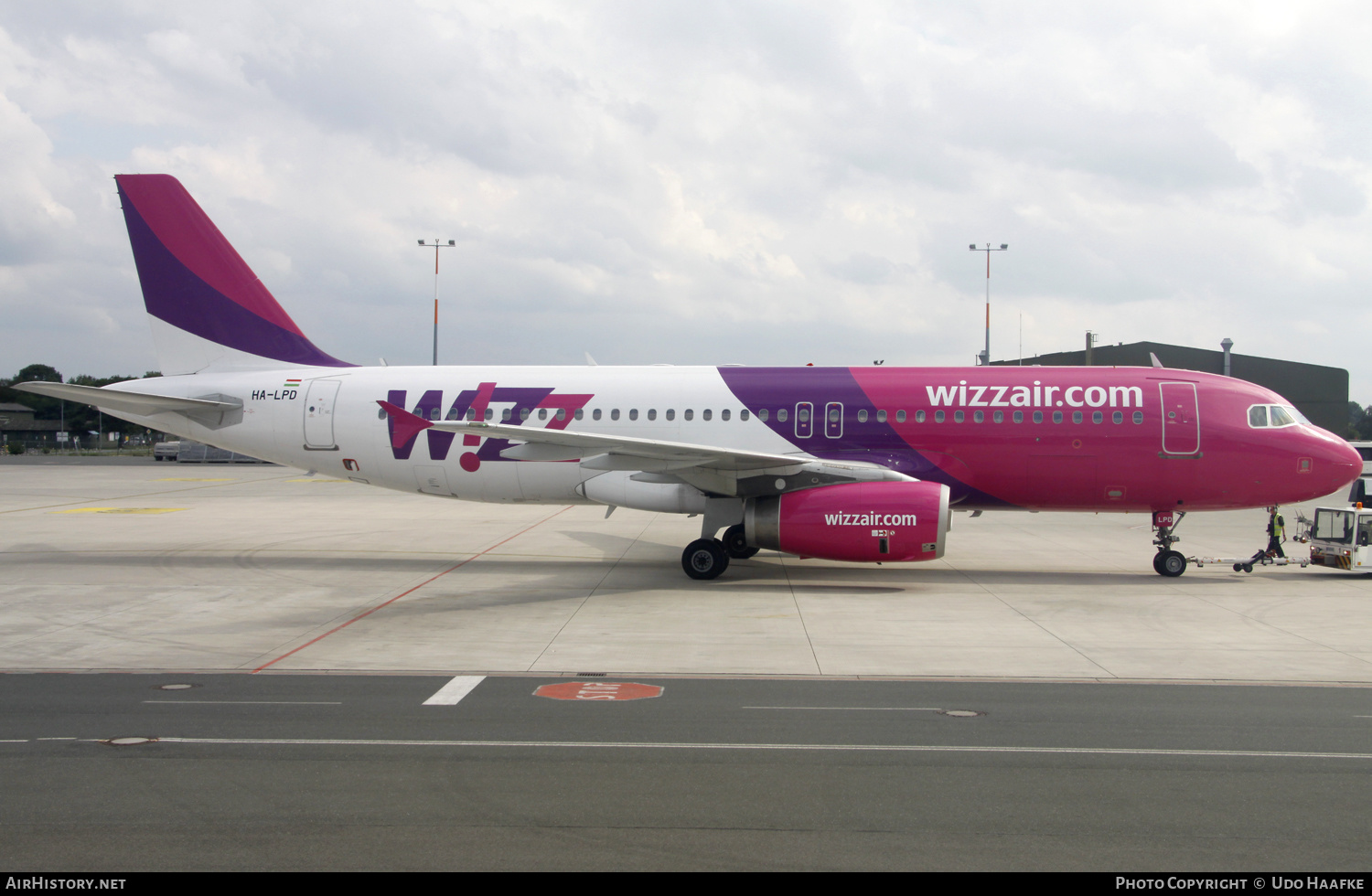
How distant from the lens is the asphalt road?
18.5ft

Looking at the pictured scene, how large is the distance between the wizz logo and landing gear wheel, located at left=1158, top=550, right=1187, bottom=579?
36.7 feet

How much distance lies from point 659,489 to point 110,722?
34.5 feet

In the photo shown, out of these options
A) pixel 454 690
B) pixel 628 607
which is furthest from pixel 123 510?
pixel 454 690

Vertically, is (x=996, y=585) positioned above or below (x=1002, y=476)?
below

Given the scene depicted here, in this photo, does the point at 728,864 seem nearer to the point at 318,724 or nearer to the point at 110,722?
the point at 318,724

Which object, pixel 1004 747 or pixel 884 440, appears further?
pixel 884 440

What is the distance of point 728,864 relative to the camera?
5.44m

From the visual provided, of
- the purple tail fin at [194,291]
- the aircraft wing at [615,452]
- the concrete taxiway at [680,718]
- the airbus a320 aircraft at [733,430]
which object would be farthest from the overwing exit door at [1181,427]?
the purple tail fin at [194,291]

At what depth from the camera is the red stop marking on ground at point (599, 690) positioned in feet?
30.5

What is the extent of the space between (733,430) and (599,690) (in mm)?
9457

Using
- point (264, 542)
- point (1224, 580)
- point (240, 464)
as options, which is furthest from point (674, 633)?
point (240, 464)

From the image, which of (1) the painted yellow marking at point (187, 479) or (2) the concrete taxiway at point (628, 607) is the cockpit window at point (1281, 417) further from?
(1) the painted yellow marking at point (187, 479)

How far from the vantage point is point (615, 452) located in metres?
16.2

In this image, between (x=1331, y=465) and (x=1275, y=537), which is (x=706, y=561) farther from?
(x=1331, y=465)
